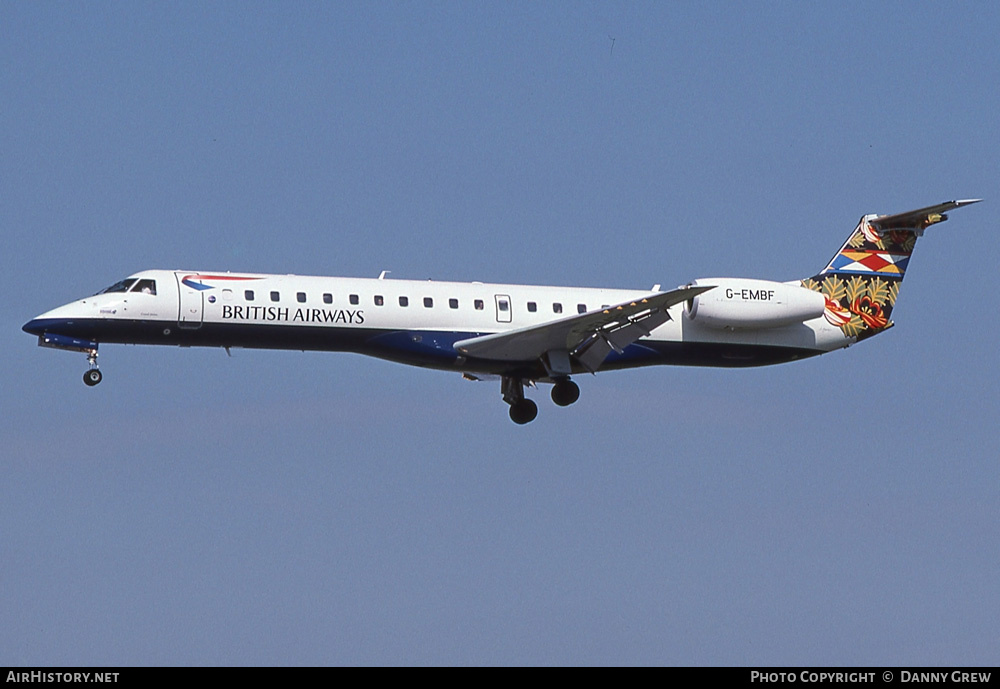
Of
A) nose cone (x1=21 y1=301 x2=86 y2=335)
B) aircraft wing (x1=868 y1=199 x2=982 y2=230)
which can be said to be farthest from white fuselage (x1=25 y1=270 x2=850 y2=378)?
aircraft wing (x1=868 y1=199 x2=982 y2=230)

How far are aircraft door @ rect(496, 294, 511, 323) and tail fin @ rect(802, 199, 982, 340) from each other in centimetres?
720

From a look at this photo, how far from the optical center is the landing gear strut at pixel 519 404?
117 feet

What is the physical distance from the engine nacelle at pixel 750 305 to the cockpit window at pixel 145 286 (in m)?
11.1

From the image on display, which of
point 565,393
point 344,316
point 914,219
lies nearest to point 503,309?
point 565,393

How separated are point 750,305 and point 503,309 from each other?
526 cm

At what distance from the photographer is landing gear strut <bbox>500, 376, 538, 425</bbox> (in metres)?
35.5

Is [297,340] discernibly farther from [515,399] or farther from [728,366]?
[728,366]

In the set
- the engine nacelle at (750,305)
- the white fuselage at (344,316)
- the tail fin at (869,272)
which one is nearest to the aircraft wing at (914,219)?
the tail fin at (869,272)

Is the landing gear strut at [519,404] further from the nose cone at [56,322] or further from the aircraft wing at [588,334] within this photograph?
the nose cone at [56,322]

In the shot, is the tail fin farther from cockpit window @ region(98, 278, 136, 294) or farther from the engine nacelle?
cockpit window @ region(98, 278, 136, 294)
